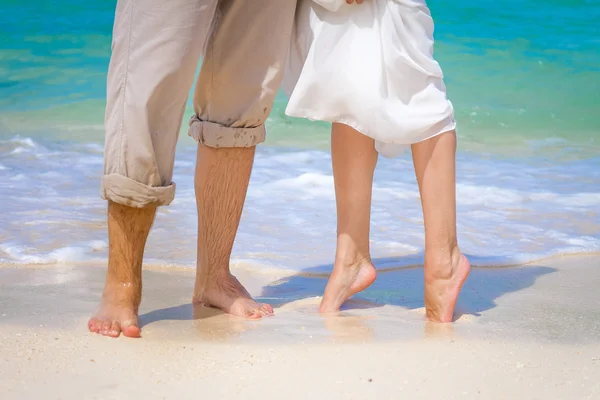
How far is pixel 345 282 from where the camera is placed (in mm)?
2445

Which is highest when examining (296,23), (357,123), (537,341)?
(296,23)

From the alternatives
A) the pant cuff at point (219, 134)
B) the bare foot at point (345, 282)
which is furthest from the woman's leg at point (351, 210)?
the pant cuff at point (219, 134)

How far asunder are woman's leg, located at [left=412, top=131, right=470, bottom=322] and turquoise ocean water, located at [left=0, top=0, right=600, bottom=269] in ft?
2.26

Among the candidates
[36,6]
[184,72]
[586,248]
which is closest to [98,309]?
[184,72]

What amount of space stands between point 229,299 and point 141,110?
657 mm

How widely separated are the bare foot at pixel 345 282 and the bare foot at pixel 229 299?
0.61ft

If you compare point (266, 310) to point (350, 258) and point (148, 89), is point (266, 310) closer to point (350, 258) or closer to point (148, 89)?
point (350, 258)

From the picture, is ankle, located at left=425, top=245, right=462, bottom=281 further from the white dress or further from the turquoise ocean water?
the turquoise ocean water

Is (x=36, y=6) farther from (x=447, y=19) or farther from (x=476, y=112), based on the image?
(x=476, y=112)

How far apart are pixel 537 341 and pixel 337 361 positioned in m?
0.54

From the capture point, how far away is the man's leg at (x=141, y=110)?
6.40 feet

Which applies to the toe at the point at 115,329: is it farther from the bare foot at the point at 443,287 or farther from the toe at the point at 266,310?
the bare foot at the point at 443,287

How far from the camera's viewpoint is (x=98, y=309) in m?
2.07

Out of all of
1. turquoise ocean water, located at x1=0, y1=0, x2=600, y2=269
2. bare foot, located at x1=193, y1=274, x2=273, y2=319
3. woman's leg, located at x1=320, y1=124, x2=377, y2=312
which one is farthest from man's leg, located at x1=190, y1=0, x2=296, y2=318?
turquoise ocean water, located at x1=0, y1=0, x2=600, y2=269
